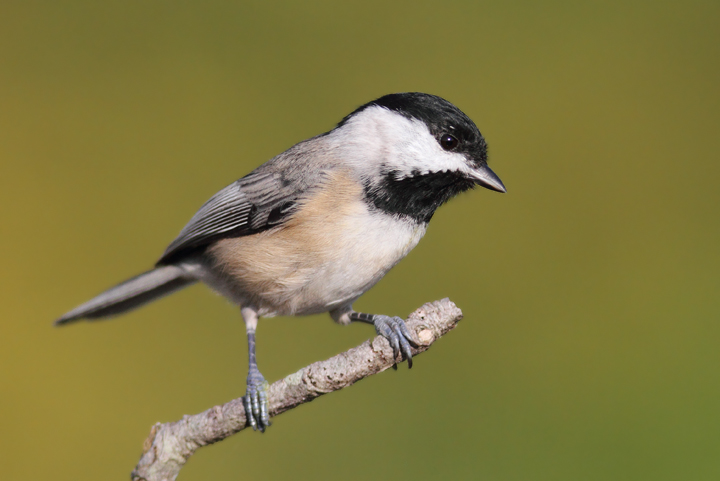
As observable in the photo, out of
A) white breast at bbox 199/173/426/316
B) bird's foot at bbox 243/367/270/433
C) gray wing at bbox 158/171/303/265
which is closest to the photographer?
bird's foot at bbox 243/367/270/433

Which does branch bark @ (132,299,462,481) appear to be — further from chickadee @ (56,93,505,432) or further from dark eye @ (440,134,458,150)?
dark eye @ (440,134,458,150)

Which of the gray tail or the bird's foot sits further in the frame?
the gray tail

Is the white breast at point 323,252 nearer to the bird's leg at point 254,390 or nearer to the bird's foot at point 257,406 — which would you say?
the bird's leg at point 254,390

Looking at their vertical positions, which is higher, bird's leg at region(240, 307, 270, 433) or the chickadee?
the chickadee

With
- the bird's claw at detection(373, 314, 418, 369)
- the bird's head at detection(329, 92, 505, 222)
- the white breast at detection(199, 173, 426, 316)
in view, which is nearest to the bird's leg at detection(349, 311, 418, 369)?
the bird's claw at detection(373, 314, 418, 369)

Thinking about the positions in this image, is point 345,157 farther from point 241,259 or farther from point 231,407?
point 231,407

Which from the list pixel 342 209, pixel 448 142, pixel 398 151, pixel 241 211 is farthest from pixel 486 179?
pixel 241 211

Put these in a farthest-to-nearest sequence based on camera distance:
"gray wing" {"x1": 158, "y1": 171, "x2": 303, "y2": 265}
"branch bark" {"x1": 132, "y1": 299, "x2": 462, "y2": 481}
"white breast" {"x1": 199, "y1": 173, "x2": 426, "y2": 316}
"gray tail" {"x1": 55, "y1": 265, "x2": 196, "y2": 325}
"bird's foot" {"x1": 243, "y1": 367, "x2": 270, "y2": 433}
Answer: "gray tail" {"x1": 55, "y1": 265, "x2": 196, "y2": 325} < "gray wing" {"x1": 158, "y1": 171, "x2": 303, "y2": 265} < "white breast" {"x1": 199, "y1": 173, "x2": 426, "y2": 316} < "bird's foot" {"x1": 243, "y1": 367, "x2": 270, "y2": 433} < "branch bark" {"x1": 132, "y1": 299, "x2": 462, "y2": 481}

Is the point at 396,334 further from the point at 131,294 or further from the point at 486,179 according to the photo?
the point at 131,294

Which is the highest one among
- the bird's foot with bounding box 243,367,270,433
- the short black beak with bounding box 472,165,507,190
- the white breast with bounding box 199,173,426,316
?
the short black beak with bounding box 472,165,507,190
